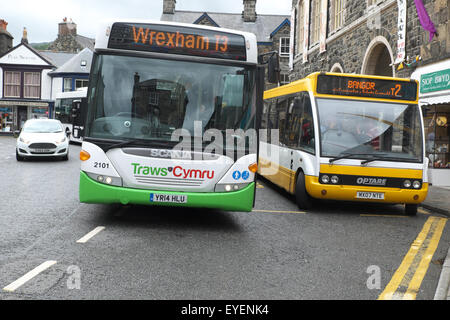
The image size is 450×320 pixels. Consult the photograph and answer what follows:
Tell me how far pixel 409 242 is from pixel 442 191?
7.50 m

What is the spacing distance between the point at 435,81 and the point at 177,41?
986 centimetres

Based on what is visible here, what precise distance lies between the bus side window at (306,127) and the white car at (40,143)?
34.7 ft

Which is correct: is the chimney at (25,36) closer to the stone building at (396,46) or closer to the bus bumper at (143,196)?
the stone building at (396,46)

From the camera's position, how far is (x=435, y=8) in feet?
49.5

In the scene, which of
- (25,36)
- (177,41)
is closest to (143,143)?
(177,41)

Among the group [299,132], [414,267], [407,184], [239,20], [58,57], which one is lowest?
[414,267]

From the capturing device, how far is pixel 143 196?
710 cm

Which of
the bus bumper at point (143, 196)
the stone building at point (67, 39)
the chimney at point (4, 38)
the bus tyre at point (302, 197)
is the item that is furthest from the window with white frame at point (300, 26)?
the stone building at point (67, 39)

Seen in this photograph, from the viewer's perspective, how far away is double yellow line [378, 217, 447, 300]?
15.6 ft

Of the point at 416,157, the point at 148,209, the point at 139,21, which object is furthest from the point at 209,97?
the point at 416,157

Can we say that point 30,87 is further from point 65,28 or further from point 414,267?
point 414,267

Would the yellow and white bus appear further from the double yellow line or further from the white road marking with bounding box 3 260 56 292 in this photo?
the white road marking with bounding box 3 260 56 292

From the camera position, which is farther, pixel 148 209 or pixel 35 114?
pixel 35 114
